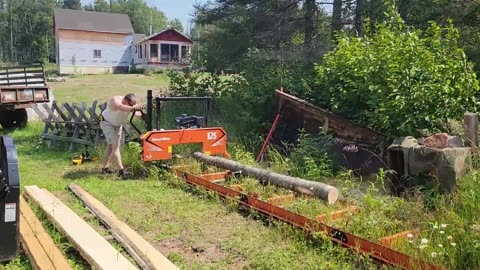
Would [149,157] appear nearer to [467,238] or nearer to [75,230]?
[75,230]

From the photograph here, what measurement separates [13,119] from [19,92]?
2.03 meters

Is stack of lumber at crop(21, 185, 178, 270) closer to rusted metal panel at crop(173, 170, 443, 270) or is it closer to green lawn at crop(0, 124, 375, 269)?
green lawn at crop(0, 124, 375, 269)

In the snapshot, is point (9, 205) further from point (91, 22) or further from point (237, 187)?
point (91, 22)

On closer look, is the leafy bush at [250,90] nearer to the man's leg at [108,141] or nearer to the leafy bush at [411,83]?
the leafy bush at [411,83]

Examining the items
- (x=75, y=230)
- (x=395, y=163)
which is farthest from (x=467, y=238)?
(x=75, y=230)

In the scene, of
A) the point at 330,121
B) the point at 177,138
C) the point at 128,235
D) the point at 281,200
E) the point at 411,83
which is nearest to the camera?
the point at 128,235

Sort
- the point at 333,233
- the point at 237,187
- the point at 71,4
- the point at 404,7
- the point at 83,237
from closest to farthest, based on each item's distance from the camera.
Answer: the point at 333,233, the point at 83,237, the point at 237,187, the point at 404,7, the point at 71,4

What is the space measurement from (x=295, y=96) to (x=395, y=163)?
13.4ft

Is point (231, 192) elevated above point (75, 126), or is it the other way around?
point (75, 126)

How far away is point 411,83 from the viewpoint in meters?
7.64

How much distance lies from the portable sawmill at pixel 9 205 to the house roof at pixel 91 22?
52.9 m

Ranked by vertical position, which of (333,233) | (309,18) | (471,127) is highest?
(309,18)

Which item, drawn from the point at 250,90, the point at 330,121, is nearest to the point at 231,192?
the point at 330,121

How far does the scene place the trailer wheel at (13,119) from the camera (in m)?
14.9
